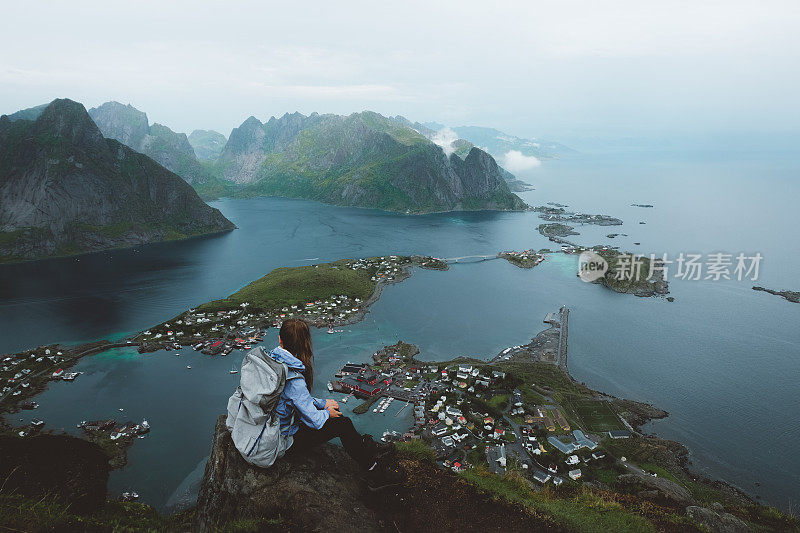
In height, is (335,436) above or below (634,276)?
above

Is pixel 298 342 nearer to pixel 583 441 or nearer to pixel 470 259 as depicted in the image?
pixel 583 441

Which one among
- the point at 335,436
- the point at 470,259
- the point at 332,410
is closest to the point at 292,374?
the point at 332,410

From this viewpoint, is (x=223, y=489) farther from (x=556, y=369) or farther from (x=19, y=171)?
(x=19, y=171)

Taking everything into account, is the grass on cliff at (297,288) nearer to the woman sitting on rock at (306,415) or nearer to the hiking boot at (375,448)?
the hiking boot at (375,448)

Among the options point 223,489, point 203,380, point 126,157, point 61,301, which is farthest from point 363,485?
point 126,157

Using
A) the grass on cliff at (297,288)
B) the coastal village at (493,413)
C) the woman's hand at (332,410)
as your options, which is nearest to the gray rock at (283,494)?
the woman's hand at (332,410)
